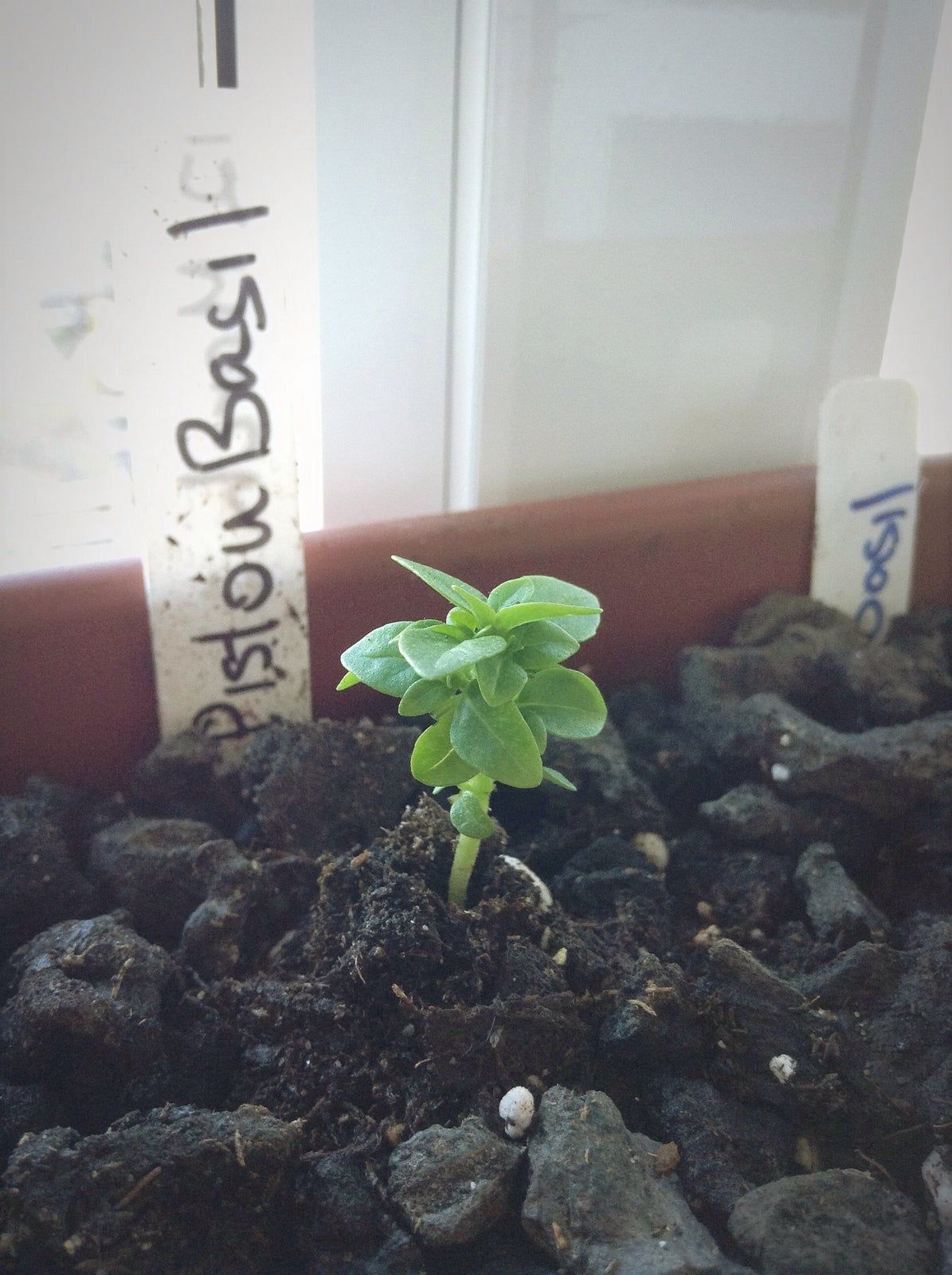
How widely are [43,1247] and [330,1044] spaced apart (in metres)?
0.20

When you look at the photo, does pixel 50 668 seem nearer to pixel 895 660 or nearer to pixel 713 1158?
pixel 713 1158

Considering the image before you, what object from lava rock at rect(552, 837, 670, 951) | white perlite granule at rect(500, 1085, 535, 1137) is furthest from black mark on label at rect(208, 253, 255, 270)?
white perlite granule at rect(500, 1085, 535, 1137)

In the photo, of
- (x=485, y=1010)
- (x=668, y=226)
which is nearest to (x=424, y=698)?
(x=485, y=1010)

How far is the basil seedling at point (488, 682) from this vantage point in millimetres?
646

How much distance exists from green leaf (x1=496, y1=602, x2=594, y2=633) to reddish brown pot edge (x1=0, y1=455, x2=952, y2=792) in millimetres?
337

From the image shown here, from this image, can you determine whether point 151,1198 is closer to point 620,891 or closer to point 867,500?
point 620,891

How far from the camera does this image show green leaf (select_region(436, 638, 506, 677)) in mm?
607

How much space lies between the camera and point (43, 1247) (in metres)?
0.58

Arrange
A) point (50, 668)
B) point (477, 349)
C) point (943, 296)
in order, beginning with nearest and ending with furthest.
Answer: point (50, 668) → point (477, 349) → point (943, 296)

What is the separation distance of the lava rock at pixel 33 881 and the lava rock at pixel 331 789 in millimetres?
151

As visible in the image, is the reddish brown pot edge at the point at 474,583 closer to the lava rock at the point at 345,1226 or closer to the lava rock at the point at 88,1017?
the lava rock at the point at 88,1017

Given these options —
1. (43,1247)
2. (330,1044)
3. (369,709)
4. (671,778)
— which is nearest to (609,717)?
(671,778)

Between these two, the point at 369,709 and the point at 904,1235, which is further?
the point at 369,709

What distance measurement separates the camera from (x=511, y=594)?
723 mm
